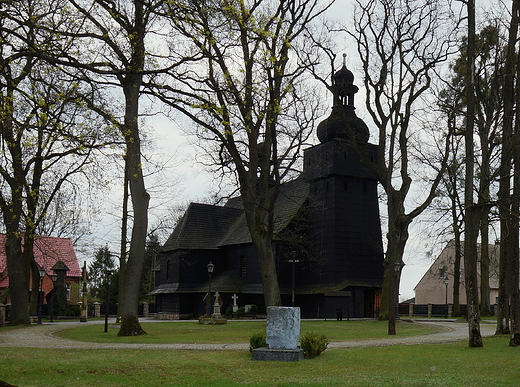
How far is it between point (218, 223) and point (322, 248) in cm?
1145

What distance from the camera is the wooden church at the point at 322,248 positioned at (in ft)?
148

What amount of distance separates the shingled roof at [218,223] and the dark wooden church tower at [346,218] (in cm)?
252

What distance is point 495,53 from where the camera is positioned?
74.4ft

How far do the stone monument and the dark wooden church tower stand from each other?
29.1m

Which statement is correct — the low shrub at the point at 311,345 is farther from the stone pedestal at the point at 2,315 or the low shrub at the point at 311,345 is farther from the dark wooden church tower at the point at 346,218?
the dark wooden church tower at the point at 346,218

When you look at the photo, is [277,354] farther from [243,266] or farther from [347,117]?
[243,266]

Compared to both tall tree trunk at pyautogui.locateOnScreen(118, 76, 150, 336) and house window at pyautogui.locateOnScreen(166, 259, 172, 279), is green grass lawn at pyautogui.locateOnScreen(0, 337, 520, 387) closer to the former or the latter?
tall tree trunk at pyautogui.locateOnScreen(118, 76, 150, 336)

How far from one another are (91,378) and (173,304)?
4036cm

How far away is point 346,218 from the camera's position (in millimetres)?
46000

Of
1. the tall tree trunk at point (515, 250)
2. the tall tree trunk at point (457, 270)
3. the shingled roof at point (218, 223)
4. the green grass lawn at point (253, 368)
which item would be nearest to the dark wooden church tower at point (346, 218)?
the shingled roof at point (218, 223)

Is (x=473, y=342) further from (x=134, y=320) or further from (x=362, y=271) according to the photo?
(x=362, y=271)

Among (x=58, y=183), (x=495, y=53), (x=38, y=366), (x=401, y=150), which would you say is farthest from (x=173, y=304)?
(x=38, y=366)

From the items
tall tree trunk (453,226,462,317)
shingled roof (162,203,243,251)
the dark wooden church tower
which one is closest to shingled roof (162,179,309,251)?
shingled roof (162,203,243,251)

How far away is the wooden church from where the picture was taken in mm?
45156
